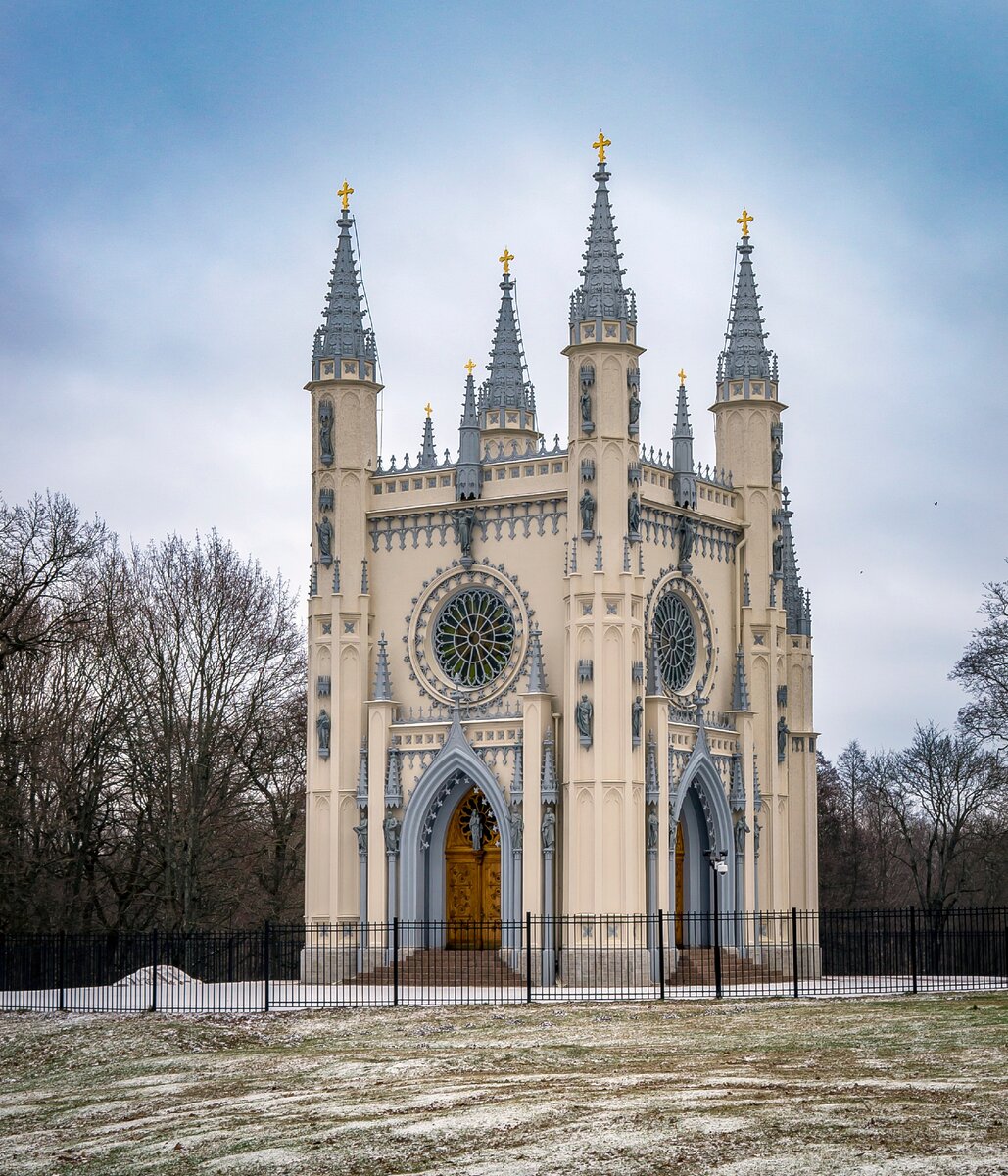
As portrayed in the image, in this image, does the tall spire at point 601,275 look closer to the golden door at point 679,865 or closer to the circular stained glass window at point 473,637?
the circular stained glass window at point 473,637

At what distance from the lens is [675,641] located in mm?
47312

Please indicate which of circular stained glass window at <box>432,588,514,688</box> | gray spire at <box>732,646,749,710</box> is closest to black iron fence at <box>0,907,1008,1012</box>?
gray spire at <box>732,646,749,710</box>

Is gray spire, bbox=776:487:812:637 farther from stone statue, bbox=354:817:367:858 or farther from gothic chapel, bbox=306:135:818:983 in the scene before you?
stone statue, bbox=354:817:367:858

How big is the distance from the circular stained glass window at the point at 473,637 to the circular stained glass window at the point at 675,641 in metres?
3.64

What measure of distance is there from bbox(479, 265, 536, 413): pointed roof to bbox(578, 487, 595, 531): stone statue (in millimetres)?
11243

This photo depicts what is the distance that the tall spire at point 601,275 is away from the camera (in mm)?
45219

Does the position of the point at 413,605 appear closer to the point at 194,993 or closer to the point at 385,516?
the point at 385,516

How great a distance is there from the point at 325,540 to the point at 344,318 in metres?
5.62

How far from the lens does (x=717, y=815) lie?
4719 cm

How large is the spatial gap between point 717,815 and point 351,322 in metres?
15.0

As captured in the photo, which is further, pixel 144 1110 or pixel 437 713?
pixel 437 713

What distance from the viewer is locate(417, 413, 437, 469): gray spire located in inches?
1882

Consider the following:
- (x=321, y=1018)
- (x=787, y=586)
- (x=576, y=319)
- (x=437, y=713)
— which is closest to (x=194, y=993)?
(x=321, y=1018)

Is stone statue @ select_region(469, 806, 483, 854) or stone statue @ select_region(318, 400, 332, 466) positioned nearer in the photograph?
stone statue @ select_region(469, 806, 483, 854)
